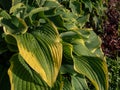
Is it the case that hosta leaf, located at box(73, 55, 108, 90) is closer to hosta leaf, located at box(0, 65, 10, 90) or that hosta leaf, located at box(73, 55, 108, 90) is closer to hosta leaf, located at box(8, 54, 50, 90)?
hosta leaf, located at box(8, 54, 50, 90)

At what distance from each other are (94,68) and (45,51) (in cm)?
53

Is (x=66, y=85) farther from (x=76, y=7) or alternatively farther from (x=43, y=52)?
(x=76, y=7)

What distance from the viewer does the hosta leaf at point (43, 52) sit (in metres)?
2.56

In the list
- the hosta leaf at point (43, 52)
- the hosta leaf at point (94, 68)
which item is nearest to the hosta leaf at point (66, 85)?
the hosta leaf at point (94, 68)

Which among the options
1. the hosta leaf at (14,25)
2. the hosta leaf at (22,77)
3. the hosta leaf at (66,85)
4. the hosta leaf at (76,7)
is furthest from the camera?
the hosta leaf at (76,7)

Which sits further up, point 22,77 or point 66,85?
point 22,77

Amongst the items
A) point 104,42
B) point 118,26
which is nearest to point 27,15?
point 104,42

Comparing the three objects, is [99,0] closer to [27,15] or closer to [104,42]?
[104,42]

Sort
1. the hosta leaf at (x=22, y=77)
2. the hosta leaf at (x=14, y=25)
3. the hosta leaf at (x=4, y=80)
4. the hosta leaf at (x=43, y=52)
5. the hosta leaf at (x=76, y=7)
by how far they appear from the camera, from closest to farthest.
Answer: the hosta leaf at (x=43, y=52) → the hosta leaf at (x=22, y=77) → the hosta leaf at (x=14, y=25) → the hosta leaf at (x=4, y=80) → the hosta leaf at (x=76, y=7)

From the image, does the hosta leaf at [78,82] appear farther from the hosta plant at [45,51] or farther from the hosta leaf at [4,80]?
the hosta leaf at [4,80]

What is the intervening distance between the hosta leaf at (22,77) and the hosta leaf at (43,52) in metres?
0.16

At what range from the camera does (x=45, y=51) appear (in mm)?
2695

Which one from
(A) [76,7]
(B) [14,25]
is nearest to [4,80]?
(B) [14,25]

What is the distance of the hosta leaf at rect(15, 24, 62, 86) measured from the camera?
256 centimetres
